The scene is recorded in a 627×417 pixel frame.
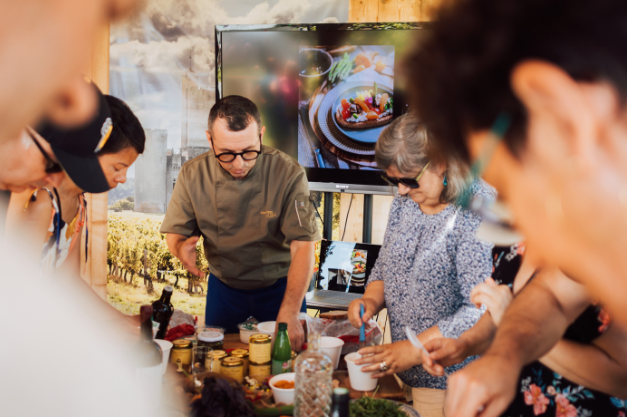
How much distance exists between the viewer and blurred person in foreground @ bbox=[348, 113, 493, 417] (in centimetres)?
163

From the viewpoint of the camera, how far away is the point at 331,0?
338cm

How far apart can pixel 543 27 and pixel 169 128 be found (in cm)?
371

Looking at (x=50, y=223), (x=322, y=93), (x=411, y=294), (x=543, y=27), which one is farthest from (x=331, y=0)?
(x=543, y=27)

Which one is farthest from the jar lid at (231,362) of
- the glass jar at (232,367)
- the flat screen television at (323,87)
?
the flat screen television at (323,87)

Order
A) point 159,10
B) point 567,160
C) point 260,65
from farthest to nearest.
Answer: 1. point 159,10
2. point 260,65
3. point 567,160

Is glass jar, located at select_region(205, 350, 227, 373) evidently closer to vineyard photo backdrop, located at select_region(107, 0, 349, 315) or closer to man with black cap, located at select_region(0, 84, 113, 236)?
man with black cap, located at select_region(0, 84, 113, 236)

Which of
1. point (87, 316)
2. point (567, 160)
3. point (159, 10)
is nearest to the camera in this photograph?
point (567, 160)

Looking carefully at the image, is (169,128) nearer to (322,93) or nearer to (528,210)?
(322,93)

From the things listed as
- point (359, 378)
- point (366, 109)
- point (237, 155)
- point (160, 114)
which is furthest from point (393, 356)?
point (160, 114)

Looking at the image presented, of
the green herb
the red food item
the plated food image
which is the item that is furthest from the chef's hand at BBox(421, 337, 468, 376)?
the plated food image

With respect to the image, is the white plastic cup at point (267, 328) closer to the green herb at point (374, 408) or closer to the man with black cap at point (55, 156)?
the green herb at point (374, 408)

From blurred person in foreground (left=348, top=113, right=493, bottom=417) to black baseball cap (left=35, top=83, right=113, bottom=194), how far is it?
1013 millimetres

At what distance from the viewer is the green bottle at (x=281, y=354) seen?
1564 mm

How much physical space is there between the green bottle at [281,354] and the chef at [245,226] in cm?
85
